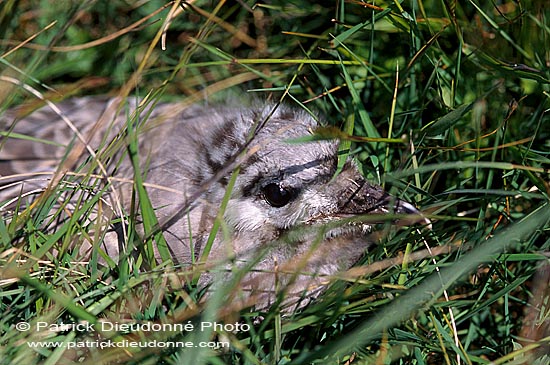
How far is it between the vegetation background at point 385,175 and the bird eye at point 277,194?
38 centimetres

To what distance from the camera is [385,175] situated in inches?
114

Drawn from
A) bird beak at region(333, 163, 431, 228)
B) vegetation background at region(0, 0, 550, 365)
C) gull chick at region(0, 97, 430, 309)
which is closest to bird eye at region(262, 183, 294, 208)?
gull chick at region(0, 97, 430, 309)

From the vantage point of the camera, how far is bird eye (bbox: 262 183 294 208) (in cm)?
310

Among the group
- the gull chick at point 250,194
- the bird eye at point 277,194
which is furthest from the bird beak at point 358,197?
the bird eye at point 277,194

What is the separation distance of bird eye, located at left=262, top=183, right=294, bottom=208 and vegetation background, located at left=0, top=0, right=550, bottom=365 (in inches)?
14.9

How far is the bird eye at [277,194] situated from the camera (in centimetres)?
310

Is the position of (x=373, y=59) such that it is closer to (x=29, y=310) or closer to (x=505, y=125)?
(x=505, y=125)

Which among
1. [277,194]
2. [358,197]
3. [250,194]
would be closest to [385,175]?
[358,197]

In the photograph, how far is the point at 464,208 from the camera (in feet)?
11.0

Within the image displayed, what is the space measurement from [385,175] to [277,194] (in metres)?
0.49

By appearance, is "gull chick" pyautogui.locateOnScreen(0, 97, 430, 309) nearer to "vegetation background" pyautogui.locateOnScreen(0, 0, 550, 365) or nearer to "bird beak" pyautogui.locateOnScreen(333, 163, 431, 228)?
"bird beak" pyautogui.locateOnScreen(333, 163, 431, 228)

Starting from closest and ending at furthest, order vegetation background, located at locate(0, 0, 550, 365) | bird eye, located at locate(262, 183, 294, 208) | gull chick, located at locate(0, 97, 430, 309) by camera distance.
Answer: vegetation background, located at locate(0, 0, 550, 365) < gull chick, located at locate(0, 97, 430, 309) < bird eye, located at locate(262, 183, 294, 208)

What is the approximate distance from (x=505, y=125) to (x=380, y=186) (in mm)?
606

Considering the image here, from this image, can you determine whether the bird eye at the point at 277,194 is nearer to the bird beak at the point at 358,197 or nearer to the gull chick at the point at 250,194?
the gull chick at the point at 250,194
